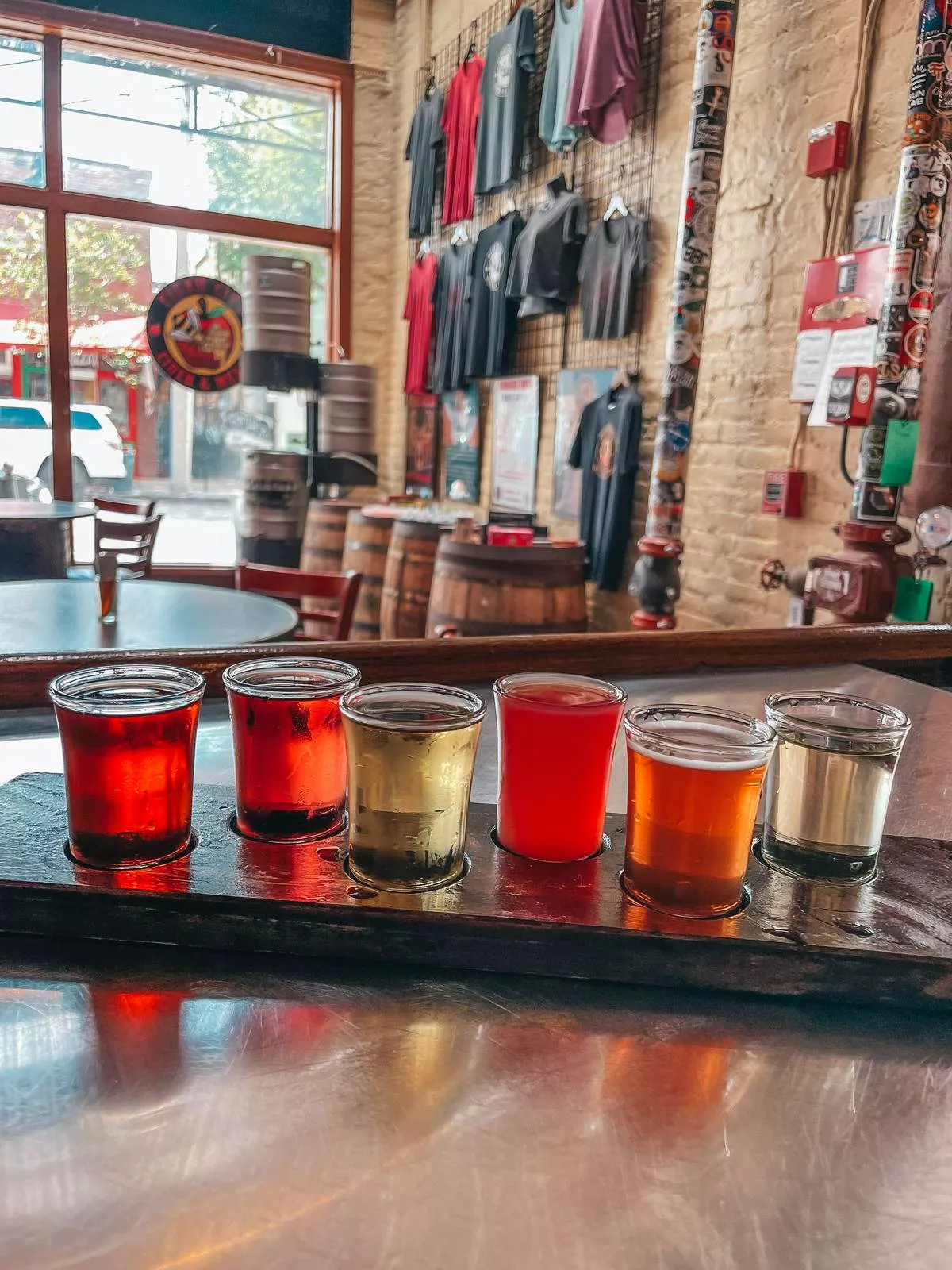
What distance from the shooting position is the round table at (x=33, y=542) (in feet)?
14.9

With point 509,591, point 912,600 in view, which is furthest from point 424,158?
point 912,600

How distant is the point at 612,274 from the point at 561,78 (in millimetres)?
979

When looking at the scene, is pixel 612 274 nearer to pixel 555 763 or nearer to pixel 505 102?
pixel 505 102

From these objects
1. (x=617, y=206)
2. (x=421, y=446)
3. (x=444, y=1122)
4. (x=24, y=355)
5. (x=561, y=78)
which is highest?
(x=561, y=78)

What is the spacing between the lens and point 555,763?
2.27 ft

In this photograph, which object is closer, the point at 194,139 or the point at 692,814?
the point at 692,814

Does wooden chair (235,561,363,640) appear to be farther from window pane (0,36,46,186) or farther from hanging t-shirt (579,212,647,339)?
window pane (0,36,46,186)

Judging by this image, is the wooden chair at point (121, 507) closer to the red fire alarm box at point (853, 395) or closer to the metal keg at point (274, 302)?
the metal keg at point (274, 302)

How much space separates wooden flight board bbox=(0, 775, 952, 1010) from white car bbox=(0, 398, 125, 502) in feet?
21.4

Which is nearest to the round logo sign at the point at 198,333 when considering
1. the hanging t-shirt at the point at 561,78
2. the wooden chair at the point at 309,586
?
the hanging t-shirt at the point at 561,78

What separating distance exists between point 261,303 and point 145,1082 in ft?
19.5

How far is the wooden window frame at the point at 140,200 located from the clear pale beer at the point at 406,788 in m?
6.53

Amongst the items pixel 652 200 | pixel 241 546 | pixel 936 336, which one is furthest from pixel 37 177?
pixel 936 336

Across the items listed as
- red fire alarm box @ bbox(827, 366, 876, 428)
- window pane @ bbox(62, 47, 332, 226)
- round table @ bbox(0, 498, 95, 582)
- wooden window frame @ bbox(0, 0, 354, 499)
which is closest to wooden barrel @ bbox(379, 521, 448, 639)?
red fire alarm box @ bbox(827, 366, 876, 428)
